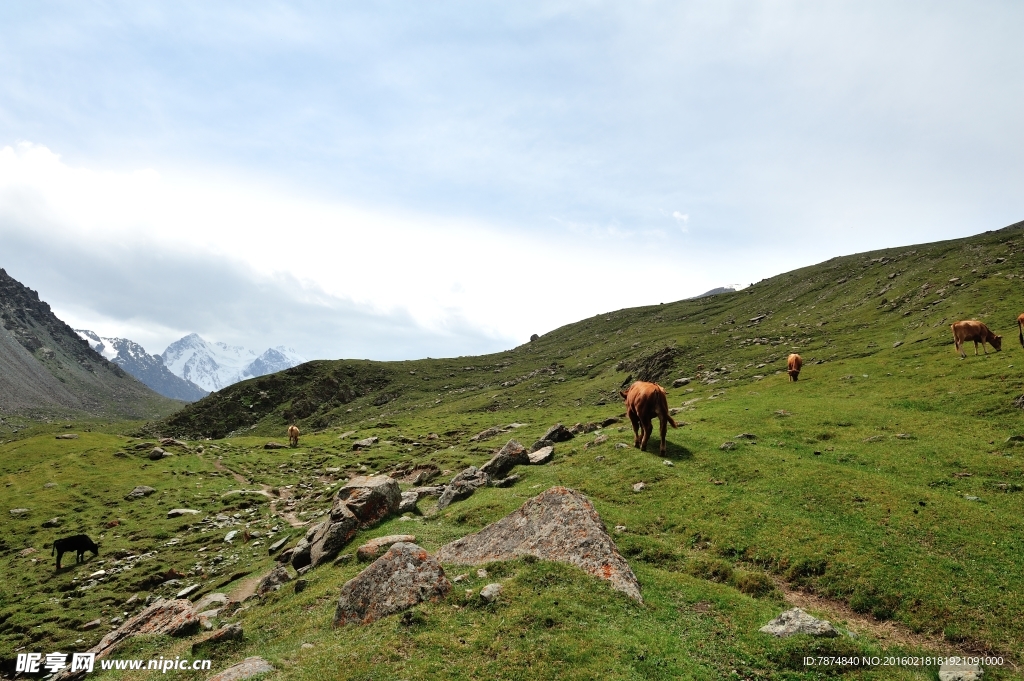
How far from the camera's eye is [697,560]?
57.8ft

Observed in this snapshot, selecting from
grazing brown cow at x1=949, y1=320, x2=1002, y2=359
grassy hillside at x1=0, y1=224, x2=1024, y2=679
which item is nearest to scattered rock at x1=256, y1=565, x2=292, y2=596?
grassy hillside at x1=0, y1=224, x2=1024, y2=679

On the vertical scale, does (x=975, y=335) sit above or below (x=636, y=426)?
above

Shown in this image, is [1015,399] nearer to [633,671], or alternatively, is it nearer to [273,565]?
[633,671]

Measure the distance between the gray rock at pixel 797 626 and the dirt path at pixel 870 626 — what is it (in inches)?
54.1

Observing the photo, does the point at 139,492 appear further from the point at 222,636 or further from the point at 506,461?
the point at 222,636

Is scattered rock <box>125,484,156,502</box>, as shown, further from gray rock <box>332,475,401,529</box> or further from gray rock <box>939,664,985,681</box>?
gray rock <box>939,664,985,681</box>

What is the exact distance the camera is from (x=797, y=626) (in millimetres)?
12531

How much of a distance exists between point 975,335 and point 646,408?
30571mm

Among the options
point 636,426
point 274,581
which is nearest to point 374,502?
point 274,581

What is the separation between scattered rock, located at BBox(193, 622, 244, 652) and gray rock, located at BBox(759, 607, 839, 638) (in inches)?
631

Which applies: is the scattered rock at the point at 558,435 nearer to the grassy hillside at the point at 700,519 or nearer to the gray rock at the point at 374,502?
the grassy hillside at the point at 700,519

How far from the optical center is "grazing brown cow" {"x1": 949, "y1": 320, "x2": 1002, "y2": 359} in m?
37.3

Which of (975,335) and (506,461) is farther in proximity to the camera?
(975,335)

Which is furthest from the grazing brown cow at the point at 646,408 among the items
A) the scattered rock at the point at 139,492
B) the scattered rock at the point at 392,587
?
the scattered rock at the point at 139,492
